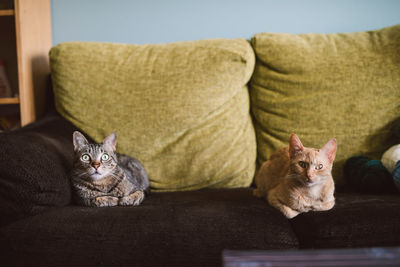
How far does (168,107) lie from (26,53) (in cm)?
87

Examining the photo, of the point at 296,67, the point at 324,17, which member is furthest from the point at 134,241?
the point at 324,17

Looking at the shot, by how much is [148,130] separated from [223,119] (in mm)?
410

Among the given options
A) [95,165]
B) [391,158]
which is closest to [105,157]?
[95,165]

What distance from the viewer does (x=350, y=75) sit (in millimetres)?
1560

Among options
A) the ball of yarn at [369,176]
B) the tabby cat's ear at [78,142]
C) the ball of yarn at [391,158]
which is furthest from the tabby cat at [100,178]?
the ball of yarn at [391,158]

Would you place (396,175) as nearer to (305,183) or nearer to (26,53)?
(305,183)

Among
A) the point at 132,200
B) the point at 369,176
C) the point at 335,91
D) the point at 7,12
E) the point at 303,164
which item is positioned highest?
the point at 7,12

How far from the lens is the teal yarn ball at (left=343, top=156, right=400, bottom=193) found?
1.33 m

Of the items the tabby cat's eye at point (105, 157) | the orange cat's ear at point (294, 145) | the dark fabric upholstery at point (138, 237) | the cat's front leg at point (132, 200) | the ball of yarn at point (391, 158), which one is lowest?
the cat's front leg at point (132, 200)

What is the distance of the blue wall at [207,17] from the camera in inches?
76.7

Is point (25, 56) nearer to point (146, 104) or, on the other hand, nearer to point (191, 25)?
point (146, 104)

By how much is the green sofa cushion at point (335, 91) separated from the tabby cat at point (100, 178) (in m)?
0.80

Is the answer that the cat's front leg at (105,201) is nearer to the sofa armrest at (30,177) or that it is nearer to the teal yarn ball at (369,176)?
the sofa armrest at (30,177)

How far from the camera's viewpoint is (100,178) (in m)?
1.29
